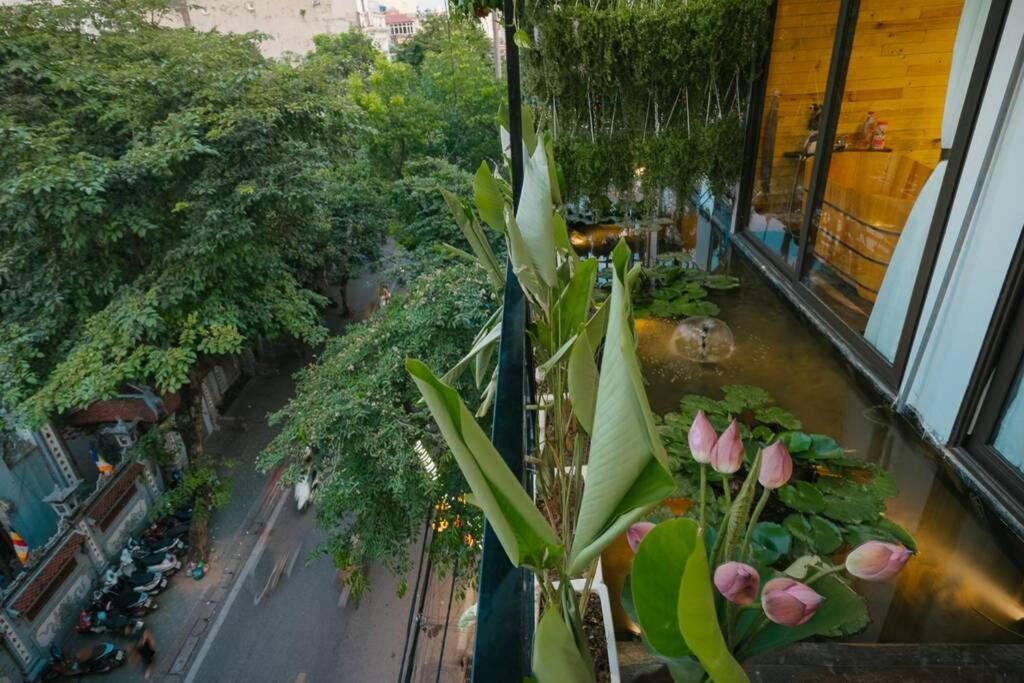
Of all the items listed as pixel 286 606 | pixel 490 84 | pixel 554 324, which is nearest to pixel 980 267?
pixel 554 324

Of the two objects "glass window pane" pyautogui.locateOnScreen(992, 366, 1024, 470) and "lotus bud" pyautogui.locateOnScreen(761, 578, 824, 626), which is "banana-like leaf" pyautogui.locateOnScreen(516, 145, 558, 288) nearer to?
"lotus bud" pyautogui.locateOnScreen(761, 578, 824, 626)

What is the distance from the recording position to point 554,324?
0.90 meters

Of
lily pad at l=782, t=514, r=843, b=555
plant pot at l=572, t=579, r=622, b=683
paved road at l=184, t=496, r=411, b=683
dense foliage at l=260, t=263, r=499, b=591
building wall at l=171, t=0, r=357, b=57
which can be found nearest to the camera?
plant pot at l=572, t=579, r=622, b=683

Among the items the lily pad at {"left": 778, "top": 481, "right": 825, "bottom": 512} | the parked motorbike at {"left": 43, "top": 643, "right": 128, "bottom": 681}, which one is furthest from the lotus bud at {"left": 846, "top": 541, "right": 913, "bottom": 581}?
the parked motorbike at {"left": 43, "top": 643, "right": 128, "bottom": 681}

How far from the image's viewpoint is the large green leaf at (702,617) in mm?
307

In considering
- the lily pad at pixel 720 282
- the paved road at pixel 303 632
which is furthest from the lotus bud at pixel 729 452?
the paved road at pixel 303 632

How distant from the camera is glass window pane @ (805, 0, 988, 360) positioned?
7.80 ft

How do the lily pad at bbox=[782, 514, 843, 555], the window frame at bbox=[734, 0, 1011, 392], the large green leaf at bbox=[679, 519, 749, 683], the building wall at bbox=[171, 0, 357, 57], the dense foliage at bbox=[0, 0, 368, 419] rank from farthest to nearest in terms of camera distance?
the building wall at bbox=[171, 0, 357, 57] < the dense foliage at bbox=[0, 0, 368, 419] < the window frame at bbox=[734, 0, 1011, 392] < the lily pad at bbox=[782, 514, 843, 555] < the large green leaf at bbox=[679, 519, 749, 683]

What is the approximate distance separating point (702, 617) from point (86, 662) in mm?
7104

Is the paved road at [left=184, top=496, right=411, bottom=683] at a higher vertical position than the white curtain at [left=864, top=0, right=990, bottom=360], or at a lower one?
lower

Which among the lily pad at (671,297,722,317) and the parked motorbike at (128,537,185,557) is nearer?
the lily pad at (671,297,722,317)

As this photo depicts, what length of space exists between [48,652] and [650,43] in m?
7.25

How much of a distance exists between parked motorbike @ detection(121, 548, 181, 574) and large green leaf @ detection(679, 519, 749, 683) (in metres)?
7.57

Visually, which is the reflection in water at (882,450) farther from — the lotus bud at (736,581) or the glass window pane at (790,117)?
the lotus bud at (736,581)
